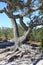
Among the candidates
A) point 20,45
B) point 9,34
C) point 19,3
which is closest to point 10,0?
point 19,3

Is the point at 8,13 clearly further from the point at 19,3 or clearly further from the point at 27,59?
the point at 27,59

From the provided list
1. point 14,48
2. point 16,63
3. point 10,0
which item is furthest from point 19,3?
point 14,48

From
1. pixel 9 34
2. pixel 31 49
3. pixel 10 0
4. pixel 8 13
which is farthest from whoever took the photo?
pixel 9 34

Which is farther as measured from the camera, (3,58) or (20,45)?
(20,45)

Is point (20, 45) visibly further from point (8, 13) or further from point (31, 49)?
point (8, 13)

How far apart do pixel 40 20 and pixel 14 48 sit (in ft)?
9.31

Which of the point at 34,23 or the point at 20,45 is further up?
the point at 34,23

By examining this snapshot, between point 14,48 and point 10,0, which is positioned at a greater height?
point 10,0

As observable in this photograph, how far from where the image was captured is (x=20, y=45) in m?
14.3

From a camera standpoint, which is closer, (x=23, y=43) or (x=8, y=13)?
(x=8, y=13)

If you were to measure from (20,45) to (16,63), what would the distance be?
127 inches

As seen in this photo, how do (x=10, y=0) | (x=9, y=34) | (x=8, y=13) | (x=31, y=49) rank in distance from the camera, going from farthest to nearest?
(x=9, y=34)
(x=31, y=49)
(x=8, y=13)
(x=10, y=0)

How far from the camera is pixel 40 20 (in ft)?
47.0

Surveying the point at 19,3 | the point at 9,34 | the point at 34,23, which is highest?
the point at 19,3
